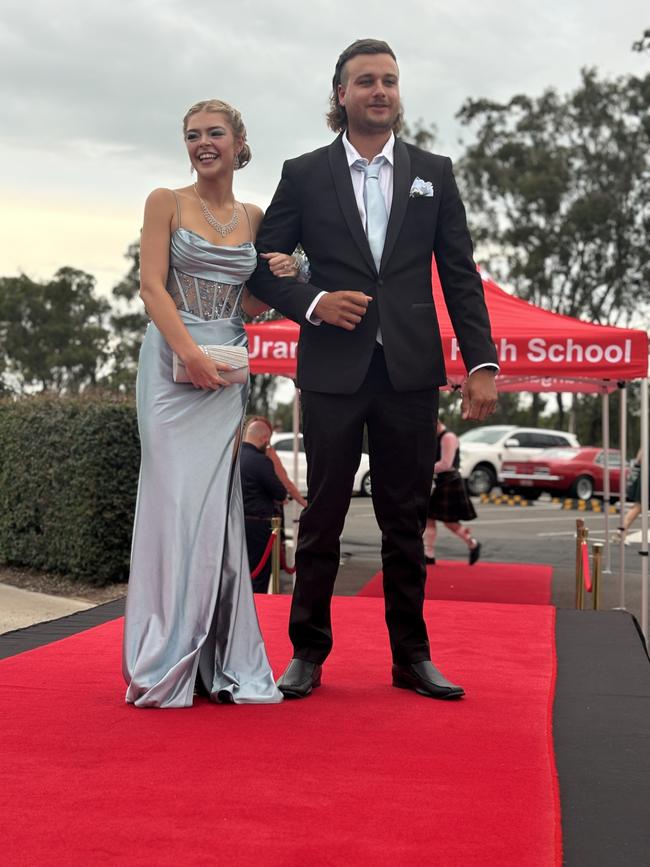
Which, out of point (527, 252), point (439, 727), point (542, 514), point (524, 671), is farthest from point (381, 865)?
point (527, 252)

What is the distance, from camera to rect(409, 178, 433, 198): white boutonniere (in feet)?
11.8

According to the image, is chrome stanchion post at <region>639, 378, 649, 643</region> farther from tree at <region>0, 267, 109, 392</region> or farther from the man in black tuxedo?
tree at <region>0, 267, 109, 392</region>

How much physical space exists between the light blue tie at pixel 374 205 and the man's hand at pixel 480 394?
0.49 metres

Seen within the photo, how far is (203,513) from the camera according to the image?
11.6ft

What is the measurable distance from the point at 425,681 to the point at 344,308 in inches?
45.8

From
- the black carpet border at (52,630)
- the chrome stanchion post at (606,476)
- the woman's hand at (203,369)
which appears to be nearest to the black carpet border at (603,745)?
the woman's hand at (203,369)

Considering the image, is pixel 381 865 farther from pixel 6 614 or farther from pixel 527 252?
pixel 527 252

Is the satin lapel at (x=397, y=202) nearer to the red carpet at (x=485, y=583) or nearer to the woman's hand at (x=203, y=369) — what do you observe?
the woman's hand at (x=203, y=369)

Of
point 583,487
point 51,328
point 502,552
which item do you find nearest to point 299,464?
point 583,487

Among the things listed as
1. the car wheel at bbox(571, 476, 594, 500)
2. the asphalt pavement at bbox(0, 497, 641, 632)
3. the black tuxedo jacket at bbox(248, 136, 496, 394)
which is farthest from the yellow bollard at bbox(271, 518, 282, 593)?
the car wheel at bbox(571, 476, 594, 500)

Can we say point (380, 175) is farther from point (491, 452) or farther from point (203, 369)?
point (491, 452)

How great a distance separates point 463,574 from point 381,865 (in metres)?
8.56

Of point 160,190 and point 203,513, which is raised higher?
point 160,190

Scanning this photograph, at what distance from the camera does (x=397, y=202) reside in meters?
3.59
